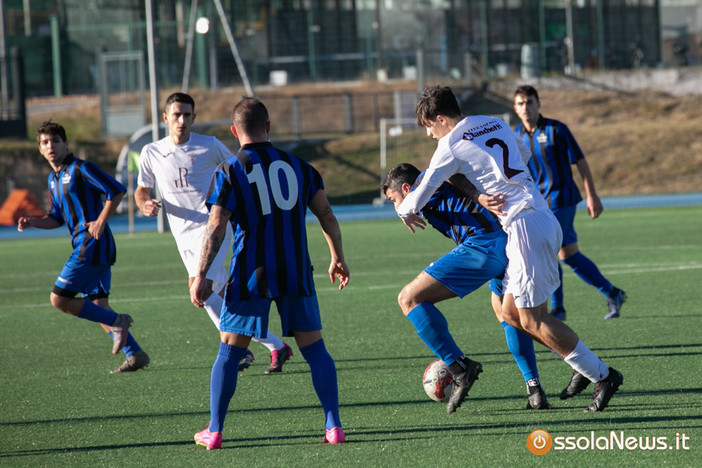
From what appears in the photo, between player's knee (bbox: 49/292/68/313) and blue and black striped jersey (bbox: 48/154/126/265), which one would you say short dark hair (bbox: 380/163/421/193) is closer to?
blue and black striped jersey (bbox: 48/154/126/265)

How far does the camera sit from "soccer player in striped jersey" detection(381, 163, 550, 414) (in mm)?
5219

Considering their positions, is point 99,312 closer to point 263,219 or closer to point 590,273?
point 263,219

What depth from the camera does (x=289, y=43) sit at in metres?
36.5

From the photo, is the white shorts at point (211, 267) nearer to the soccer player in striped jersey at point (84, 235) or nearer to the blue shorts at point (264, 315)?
the soccer player in striped jersey at point (84, 235)

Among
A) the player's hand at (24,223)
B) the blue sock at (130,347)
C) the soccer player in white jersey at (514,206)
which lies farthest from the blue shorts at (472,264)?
the player's hand at (24,223)

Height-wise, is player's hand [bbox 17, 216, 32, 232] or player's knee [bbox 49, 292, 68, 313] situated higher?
player's hand [bbox 17, 216, 32, 232]

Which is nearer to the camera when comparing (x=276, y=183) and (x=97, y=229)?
(x=276, y=183)

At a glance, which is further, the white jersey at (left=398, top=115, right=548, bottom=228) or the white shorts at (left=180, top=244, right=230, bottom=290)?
the white shorts at (left=180, top=244, right=230, bottom=290)

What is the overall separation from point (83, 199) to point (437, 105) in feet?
10.7

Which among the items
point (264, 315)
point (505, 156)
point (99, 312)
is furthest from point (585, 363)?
point (99, 312)

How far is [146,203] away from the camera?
6.36 m

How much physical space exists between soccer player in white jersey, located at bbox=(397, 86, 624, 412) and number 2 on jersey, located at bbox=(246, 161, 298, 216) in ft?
2.18

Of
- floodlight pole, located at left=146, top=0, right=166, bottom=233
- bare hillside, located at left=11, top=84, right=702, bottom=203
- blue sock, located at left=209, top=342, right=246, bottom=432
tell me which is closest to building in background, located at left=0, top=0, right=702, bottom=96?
bare hillside, located at left=11, top=84, right=702, bottom=203

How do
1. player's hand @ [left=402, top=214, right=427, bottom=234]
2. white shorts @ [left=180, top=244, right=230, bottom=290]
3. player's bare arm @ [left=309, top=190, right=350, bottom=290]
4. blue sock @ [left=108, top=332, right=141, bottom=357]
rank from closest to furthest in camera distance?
player's bare arm @ [left=309, top=190, right=350, bottom=290] < player's hand @ [left=402, top=214, right=427, bottom=234] < white shorts @ [left=180, top=244, right=230, bottom=290] < blue sock @ [left=108, top=332, right=141, bottom=357]
